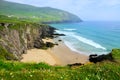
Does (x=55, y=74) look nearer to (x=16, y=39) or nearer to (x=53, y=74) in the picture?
(x=53, y=74)

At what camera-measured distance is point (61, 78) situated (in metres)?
11.9

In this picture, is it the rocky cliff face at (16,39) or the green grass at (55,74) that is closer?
the green grass at (55,74)

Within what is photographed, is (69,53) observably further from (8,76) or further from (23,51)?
(8,76)

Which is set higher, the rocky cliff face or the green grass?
the green grass

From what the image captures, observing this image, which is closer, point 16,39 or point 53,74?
point 53,74

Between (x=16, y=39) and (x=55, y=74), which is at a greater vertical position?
(x=55, y=74)

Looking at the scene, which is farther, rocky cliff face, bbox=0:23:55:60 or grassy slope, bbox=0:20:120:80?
rocky cliff face, bbox=0:23:55:60

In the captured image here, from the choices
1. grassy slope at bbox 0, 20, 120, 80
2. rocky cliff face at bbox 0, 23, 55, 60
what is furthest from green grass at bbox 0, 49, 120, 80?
rocky cliff face at bbox 0, 23, 55, 60

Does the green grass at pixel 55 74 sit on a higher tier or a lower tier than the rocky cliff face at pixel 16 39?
higher

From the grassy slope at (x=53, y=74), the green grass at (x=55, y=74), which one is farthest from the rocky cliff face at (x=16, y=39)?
the green grass at (x=55, y=74)

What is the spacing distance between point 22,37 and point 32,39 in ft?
39.7

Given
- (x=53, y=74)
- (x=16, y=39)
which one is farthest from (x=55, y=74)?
(x=16, y=39)

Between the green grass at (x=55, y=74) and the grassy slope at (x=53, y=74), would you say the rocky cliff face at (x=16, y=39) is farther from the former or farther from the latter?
the green grass at (x=55, y=74)

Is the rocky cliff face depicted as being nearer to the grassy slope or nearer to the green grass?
the grassy slope
